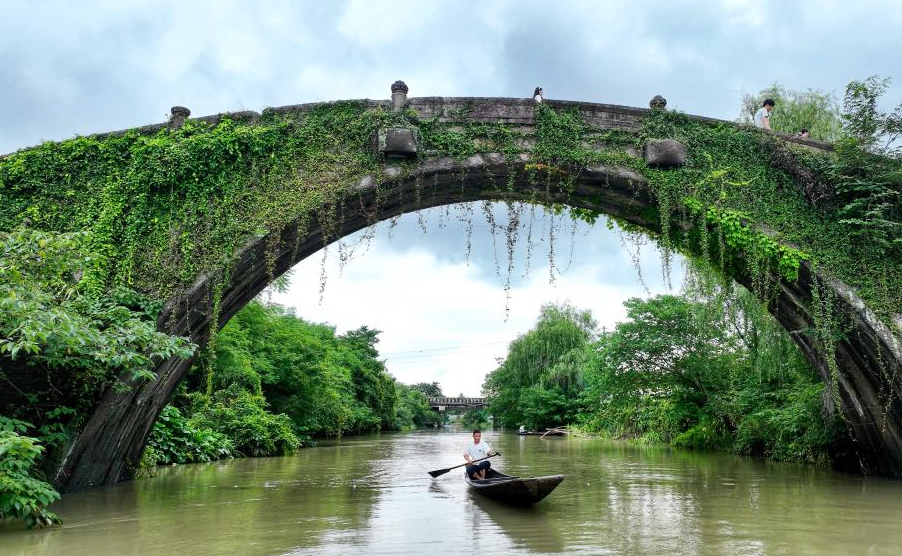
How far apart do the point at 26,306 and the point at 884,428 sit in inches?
440

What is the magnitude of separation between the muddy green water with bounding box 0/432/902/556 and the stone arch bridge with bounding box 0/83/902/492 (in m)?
1.48

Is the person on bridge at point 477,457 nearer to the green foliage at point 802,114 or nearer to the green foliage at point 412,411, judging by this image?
the green foliage at point 802,114

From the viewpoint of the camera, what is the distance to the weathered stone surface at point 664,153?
9984mm

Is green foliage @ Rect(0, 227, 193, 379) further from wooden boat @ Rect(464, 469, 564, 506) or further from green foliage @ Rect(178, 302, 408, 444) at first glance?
→ wooden boat @ Rect(464, 469, 564, 506)

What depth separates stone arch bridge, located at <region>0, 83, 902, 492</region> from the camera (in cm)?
909

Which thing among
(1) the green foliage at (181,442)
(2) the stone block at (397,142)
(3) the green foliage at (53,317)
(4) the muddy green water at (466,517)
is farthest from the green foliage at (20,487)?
(1) the green foliage at (181,442)

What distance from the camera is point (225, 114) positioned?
9766mm

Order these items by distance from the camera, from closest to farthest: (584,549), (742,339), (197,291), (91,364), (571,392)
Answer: (584,549), (91,364), (197,291), (742,339), (571,392)

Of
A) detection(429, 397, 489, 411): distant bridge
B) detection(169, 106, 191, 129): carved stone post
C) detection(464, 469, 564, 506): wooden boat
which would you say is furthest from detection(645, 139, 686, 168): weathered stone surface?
detection(429, 397, 489, 411): distant bridge

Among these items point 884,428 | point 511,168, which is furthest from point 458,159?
point 884,428

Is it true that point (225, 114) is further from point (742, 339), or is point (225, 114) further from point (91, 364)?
point (742, 339)

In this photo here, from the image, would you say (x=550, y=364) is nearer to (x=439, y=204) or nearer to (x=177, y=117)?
(x=439, y=204)

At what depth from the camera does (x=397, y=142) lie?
9.63m

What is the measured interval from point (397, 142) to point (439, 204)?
1.55 metres
